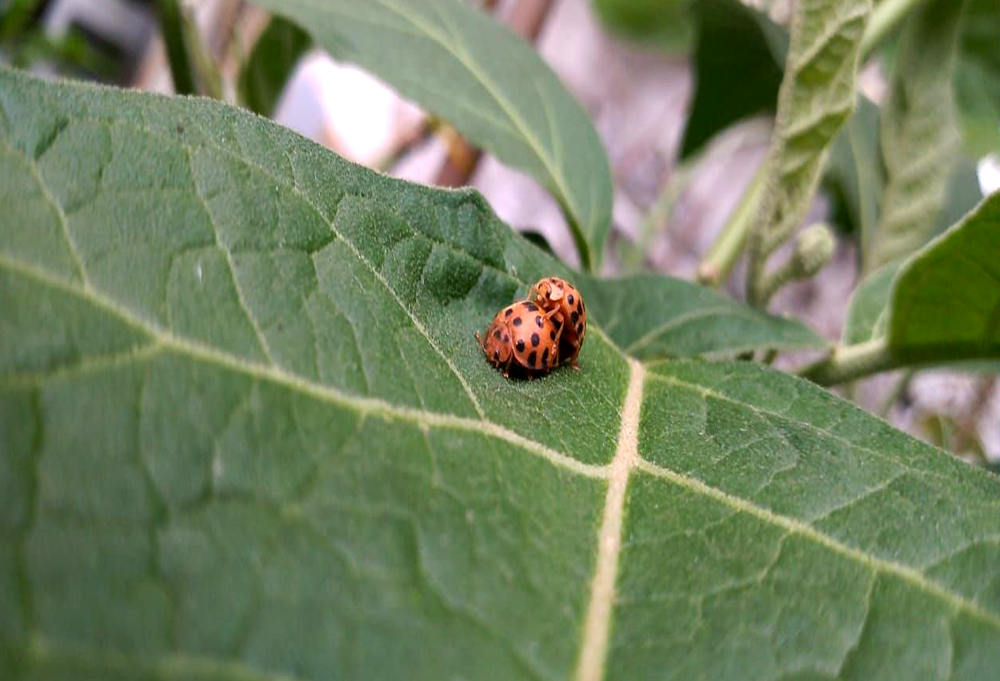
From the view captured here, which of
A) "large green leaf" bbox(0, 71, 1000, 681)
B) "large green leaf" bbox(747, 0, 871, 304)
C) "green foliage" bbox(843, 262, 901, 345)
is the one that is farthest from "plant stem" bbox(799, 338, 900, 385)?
"large green leaf" bbox(0, 71, 1000, 681)

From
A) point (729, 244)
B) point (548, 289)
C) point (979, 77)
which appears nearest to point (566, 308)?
point (548, 289)

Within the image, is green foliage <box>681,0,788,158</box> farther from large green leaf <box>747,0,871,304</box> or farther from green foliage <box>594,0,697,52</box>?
green foliage <box>594,0,697,52</box>

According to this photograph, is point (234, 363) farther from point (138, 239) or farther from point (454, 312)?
point (454, 312)

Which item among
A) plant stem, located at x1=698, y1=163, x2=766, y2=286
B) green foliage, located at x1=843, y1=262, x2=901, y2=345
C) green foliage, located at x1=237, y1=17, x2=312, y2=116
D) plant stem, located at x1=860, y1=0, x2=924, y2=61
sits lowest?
plant stem, located at x1=698, y1=163, x2=766, y2=286

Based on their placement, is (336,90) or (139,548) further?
(336,90)

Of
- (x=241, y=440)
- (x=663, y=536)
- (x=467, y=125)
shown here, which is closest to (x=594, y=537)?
(x=663, y=536)

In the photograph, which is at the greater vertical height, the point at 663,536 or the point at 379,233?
the point at 379,233

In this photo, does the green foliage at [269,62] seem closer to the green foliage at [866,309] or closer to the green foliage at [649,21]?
the green foliage at [866,309]
